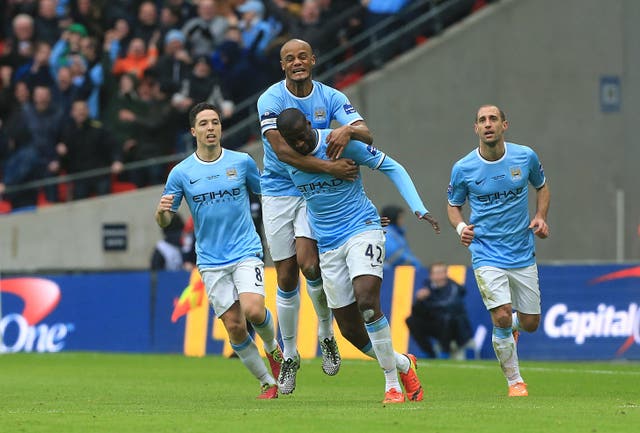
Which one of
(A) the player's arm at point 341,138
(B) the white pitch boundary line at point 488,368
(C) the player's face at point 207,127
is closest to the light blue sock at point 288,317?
(C) the player's face at point 207,127

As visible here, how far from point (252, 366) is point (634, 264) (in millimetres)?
7808

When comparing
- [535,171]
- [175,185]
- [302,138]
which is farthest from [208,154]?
[535,171]

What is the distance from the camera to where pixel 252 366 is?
13.4m

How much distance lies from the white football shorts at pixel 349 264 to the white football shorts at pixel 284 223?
0.58 m

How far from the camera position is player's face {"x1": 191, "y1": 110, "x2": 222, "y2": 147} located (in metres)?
13.2

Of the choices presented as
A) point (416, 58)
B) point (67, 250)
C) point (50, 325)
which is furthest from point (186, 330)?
point (416, 58)

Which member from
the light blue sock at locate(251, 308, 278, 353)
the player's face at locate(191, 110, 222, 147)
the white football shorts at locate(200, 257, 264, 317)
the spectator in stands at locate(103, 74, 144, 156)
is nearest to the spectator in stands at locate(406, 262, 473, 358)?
the light blue sock at locate(251, 308, 278, 353)

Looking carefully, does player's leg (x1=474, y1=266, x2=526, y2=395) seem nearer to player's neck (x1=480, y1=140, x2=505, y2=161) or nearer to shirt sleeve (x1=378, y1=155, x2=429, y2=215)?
player's neck (x1=480, y1=140, x2=505, y2=161)

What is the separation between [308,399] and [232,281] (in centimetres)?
122

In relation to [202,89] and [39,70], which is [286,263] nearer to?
[202,89]

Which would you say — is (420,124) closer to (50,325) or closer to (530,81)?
(530,81)

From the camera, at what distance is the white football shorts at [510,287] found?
13508 millimetres

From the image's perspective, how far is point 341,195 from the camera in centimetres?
1250

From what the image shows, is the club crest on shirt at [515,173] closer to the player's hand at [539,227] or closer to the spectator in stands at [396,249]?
the player's hand at [539,227]
